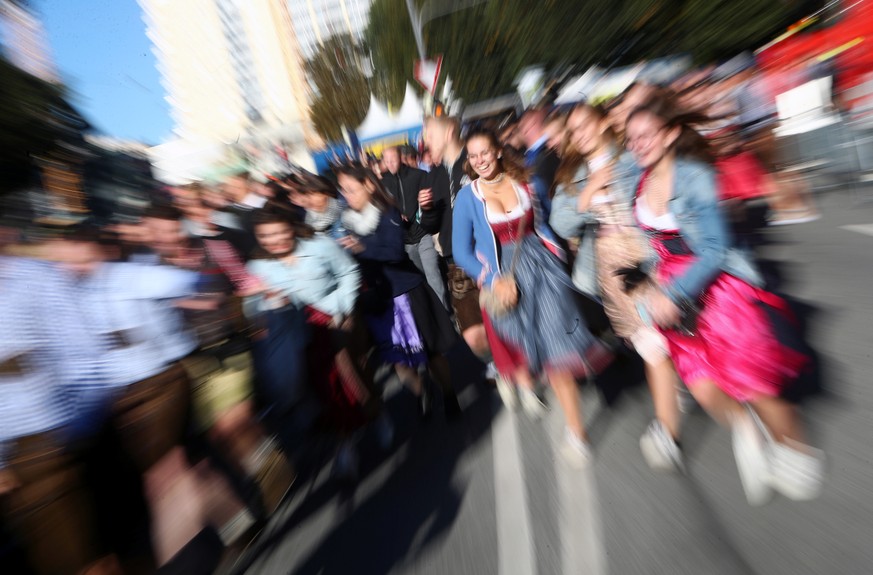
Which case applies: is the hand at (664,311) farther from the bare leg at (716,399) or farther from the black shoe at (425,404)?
the black shoe at (425,404)

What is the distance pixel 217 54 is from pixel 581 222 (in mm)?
111179

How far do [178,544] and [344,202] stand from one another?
243 cm

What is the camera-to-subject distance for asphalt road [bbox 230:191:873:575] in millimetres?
2121

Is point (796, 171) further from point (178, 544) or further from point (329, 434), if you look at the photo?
point (178, 544)

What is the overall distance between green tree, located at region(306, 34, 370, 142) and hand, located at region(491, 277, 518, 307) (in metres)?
39.4

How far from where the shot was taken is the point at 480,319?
13.8 feet

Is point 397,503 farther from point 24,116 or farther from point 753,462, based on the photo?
point 24,116

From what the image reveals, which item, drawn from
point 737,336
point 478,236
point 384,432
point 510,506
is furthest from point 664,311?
point 384,432

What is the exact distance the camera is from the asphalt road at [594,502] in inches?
83.5

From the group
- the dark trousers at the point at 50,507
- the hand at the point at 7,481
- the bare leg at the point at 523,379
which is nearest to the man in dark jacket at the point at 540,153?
the bare leg at the point at 523,379

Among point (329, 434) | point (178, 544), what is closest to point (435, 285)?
point (329, 434)

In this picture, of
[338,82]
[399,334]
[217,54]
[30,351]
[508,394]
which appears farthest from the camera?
[217,54]

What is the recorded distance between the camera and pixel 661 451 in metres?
2.66

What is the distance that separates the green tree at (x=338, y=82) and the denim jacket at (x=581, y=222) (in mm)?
39168
